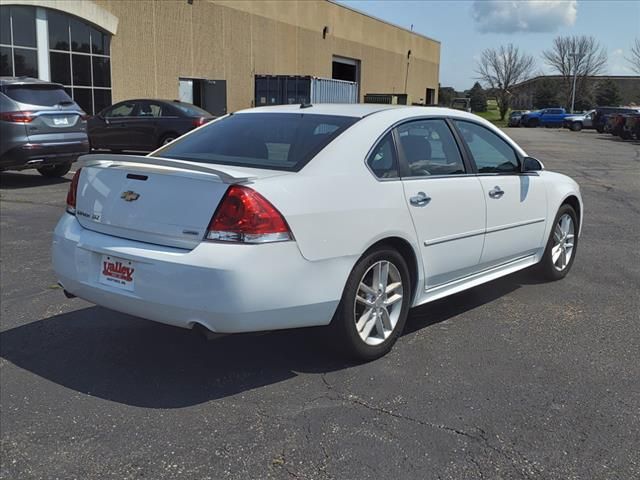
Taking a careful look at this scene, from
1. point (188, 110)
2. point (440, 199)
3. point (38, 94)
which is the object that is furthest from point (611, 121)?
point (440, 199)

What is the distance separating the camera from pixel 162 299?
11.6 ft

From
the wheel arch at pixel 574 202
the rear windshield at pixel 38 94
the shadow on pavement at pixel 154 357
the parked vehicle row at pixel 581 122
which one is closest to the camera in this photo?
the shadow on pavement at pixel 154 357

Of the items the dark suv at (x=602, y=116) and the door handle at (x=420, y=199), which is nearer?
the door handle at (x=420, y=199)

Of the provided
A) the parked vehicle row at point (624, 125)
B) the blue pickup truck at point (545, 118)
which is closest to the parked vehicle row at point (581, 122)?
the blue pickup truck at point (545, 118)

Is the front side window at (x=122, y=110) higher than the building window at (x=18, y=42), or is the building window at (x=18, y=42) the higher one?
the building window at (x=18, y=42)

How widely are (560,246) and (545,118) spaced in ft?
185

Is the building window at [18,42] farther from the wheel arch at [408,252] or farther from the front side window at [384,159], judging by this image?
the wheel arch at [408,252]

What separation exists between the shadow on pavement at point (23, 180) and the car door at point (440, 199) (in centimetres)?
939

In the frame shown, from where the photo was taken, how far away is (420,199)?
4.32 metres

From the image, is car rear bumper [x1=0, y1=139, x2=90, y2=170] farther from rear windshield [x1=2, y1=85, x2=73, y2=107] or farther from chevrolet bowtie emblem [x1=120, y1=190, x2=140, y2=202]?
chevrolet bowtie emblem [x1=120, y1=190, x2=140, y2=202]

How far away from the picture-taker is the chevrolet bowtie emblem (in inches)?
150

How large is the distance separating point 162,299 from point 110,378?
2.52ft

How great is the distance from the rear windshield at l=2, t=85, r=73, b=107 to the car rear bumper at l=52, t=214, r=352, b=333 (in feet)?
28.9

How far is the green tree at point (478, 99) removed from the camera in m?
94.2
